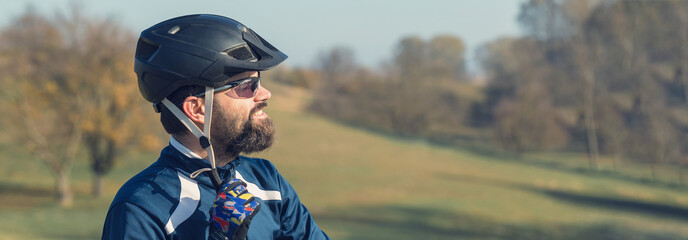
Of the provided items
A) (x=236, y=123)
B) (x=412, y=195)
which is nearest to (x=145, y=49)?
(x=236, y=123)

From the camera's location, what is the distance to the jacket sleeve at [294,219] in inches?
122

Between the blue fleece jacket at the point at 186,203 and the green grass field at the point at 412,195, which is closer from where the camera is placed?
the blue fleece jacket at the point at 186,203

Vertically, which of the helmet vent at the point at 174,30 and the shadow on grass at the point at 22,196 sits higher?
the helmet vent at the point at 174,30

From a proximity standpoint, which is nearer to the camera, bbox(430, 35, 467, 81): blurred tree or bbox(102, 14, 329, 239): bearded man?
bbox(102, 14, 329, 239): bearded man

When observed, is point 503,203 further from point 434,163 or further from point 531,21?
point 531,21

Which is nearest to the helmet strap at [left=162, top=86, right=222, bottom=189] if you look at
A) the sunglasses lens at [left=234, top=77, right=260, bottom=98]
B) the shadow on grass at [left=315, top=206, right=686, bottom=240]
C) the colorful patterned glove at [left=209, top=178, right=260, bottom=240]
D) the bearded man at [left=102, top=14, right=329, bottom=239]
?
the bearded man at [left=102, top=14, right=329, bottom=239]

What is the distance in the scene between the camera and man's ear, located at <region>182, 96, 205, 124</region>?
290 cm

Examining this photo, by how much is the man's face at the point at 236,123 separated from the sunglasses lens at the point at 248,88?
0.06 ft

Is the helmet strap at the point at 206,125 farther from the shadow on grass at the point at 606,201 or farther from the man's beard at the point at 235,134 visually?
the shadow on grass at the point at 606,201

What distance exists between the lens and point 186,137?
294 cm

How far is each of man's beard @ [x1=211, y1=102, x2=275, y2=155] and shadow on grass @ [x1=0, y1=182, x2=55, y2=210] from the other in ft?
122

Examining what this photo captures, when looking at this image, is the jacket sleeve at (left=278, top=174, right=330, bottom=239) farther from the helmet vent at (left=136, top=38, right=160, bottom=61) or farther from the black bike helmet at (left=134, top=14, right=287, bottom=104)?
the helmet vent at (left=136, top=38, right=160, bottom=61)

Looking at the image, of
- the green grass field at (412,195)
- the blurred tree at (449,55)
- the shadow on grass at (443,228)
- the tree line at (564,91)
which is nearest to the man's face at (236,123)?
the green grass field at (412,195)

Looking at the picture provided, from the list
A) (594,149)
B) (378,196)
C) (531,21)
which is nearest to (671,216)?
(378,196)
